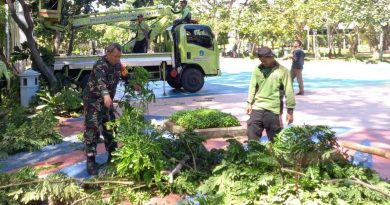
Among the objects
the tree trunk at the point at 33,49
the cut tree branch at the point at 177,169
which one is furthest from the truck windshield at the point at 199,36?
the cut tree branch at the point at 177,169

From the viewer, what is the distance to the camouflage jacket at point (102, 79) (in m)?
5.61

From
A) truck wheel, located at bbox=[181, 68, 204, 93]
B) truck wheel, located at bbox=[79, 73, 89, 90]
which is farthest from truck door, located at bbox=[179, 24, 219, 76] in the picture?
truck wheel, located at bbox=[79, 73, 89, 90]

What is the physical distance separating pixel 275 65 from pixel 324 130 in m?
1.34

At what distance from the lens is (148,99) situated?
17.9 ft

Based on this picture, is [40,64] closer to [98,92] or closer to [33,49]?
[33,49]

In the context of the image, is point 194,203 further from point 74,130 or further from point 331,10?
point 331,10

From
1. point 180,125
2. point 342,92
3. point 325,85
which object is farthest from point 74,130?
point 325,85

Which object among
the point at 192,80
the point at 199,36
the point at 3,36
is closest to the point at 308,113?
the point at 192,80

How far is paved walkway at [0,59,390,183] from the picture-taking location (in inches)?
266

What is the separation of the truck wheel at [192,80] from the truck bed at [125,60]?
32.1 inches

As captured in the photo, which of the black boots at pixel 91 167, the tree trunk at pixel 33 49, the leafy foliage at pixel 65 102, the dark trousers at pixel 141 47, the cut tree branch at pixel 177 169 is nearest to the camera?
the cut tree branch at pixel 177 169

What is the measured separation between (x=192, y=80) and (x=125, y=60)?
262 centimetres

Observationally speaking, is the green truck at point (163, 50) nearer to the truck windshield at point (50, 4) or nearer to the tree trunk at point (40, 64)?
the truck windshield at point (50, 4)

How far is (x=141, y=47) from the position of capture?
1625 centimetres
